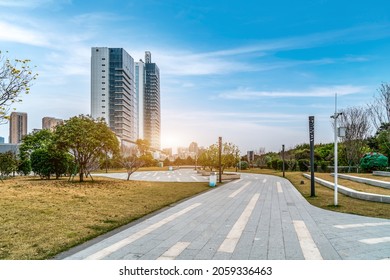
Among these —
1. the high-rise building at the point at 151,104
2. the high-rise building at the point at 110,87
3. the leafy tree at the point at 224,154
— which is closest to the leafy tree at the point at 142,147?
the high-rise building at the point at 110,87

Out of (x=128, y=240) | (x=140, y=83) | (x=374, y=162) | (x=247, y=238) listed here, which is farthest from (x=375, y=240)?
(x=140, y=83)

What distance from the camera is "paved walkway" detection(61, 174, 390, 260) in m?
4.33

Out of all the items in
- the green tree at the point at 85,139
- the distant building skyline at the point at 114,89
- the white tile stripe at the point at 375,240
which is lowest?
the white tile stripe at the point at 375,240

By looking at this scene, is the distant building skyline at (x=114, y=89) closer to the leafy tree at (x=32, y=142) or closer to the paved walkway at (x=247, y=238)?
the leafy tree at (x=32, y=142)

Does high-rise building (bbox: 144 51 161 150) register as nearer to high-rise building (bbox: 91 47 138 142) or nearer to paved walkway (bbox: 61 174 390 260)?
high-rise building (bbox: 91 47 138 142)

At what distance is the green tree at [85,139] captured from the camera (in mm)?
18094

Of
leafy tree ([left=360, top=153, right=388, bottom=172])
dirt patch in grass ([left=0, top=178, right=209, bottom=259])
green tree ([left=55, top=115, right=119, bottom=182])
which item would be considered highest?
green tree ([left=55, top=115, right=119, bottom=182])

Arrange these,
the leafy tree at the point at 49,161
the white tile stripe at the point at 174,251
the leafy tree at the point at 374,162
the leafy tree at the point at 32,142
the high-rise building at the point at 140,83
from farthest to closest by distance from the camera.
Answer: the high-rise building at the point at 140,83
the leafy tree at the point at 32,142
the leafy tree at the point at 374,162
the leafy tree at the point at 49,161
the white tile stripe at the point at 174,251

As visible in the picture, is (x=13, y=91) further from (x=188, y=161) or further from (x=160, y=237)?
(x=188, y=161)

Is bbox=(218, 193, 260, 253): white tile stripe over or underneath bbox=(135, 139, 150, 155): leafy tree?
underneath

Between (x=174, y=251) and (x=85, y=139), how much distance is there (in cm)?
1546

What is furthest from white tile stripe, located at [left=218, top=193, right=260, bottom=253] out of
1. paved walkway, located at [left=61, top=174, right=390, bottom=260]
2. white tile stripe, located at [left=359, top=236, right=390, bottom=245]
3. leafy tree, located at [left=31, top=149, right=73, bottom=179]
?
leafy tree, located at [left=31, top=149, right=73, bottom=179]

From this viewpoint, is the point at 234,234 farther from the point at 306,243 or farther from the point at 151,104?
the point at 151,104
